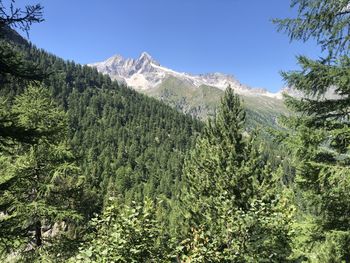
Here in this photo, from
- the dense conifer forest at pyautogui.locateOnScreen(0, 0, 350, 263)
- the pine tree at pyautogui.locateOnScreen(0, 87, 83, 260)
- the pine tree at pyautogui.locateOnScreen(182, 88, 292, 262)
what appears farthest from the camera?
the pine tree at pyautogui.locateOnScreen(0, 87, 83, 260)

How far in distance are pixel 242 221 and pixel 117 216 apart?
8.82 ft

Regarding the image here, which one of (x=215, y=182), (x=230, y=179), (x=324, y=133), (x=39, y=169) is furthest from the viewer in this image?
(x=215, y=182)

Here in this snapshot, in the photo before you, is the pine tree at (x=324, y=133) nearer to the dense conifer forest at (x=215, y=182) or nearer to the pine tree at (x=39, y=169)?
the dense conifer forest at (x=215, y=182)

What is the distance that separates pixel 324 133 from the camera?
8.89 meters

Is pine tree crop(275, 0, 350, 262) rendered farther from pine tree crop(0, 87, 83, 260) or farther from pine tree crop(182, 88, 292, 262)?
pine tree crop(0, 87, 83, 260)

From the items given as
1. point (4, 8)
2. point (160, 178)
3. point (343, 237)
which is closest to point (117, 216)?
point (4, 8)

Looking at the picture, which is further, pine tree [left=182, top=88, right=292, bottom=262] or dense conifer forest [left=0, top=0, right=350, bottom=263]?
pine tree [left=182, top=88, right=292, bottom=262]

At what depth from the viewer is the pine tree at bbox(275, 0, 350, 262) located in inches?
300

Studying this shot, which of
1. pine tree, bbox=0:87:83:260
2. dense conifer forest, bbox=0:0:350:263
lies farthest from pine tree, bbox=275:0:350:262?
pine tree, bbox=0:87:83:260

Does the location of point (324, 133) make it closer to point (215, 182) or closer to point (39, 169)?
point (215, 182)

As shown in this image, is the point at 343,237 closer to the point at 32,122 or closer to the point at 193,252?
the point at 193,252

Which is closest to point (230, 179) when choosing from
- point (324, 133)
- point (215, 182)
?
point (215, 182)

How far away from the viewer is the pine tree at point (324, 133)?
7.62 metres

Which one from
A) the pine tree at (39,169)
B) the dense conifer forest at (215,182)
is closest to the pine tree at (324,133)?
the dense conifer forest at (215,182)
